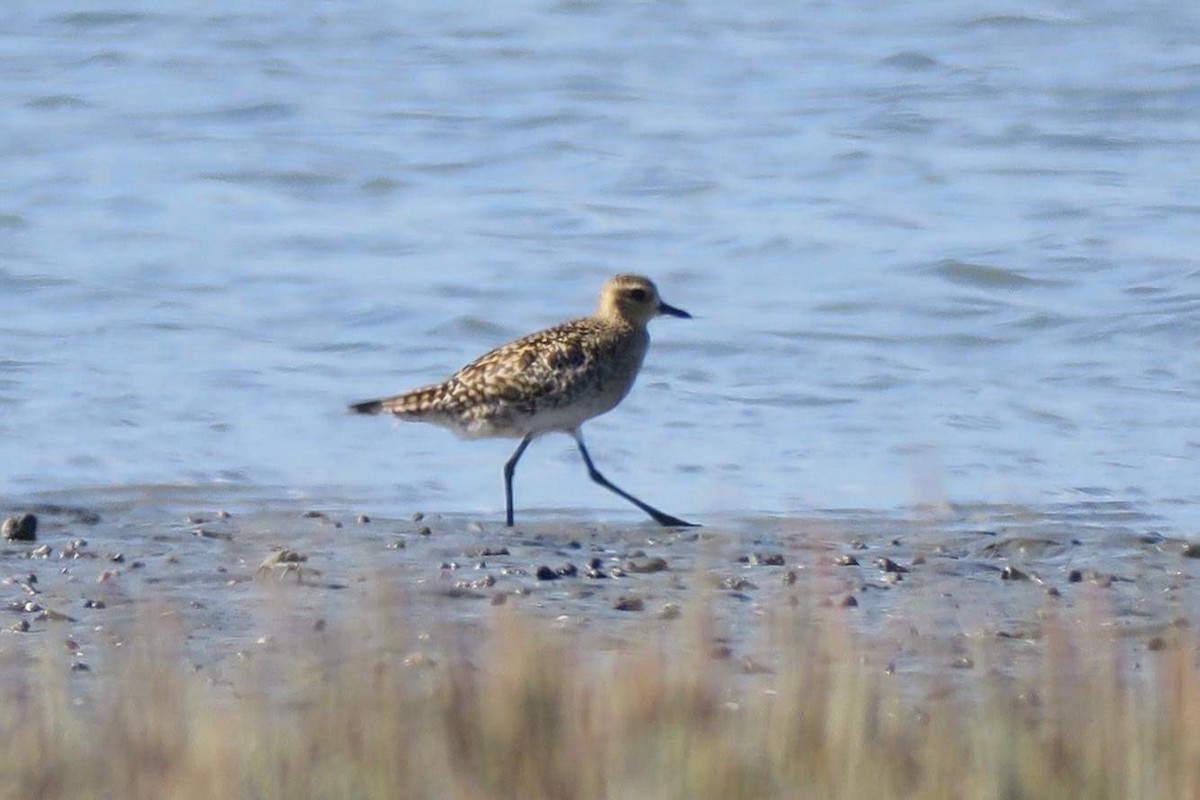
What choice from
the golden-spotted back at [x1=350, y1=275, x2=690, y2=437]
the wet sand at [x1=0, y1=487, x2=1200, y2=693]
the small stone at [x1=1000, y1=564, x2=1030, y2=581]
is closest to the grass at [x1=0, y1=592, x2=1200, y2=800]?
the wet sand at [x1=0, y1=487, x2=1200, y2=693]

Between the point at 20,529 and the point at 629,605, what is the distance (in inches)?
98.7

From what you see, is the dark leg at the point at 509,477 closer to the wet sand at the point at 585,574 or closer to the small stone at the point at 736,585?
the wet sand at the point at 585,574

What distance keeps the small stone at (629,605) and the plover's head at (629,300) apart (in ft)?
7.71

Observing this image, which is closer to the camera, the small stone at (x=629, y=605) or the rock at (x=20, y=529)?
the small stone at (x=629, y=605)

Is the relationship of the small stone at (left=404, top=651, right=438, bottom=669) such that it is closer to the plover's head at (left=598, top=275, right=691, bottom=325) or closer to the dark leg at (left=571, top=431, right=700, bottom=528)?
the dark leg at (left=571, top=431, right=700, bottom=528)

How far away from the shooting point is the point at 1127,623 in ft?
24.6

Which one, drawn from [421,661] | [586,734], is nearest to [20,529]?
[421,661]

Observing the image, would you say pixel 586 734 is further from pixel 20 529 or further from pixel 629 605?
pixel 20 529

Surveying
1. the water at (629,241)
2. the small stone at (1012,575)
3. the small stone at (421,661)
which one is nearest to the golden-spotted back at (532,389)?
the water at (629,241)

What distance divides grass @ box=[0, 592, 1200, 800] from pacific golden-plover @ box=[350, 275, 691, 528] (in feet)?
14.0

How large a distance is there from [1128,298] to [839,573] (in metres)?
6.59

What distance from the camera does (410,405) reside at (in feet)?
30.9

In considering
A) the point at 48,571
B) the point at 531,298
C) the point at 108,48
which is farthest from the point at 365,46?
the point at 48,571

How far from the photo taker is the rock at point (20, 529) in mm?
8750
